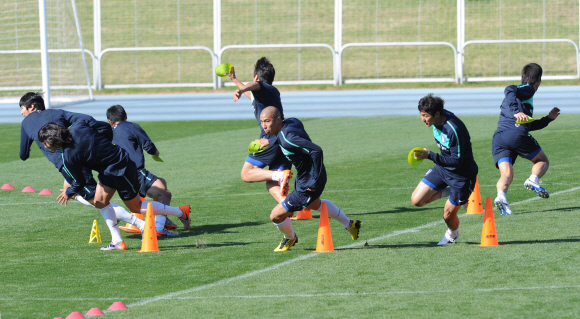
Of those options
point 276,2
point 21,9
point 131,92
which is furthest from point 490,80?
point 21,9

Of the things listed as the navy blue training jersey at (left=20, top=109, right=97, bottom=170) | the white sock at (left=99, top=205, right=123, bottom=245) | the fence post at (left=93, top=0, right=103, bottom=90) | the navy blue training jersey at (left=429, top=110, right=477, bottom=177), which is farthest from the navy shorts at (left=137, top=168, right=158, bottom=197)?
the fence post at (left=93, top=0, right=103, bottom=90)

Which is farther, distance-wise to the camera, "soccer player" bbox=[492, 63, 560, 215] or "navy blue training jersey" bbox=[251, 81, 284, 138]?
"soccer player" bbox=[492, 63, 560, 215]

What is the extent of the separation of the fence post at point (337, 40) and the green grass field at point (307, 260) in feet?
40.0

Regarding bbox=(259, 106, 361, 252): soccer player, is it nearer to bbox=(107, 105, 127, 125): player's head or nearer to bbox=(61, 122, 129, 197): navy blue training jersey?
bbox=(61, 122, 129, 197): navy blue training jersey

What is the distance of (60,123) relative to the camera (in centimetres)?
879

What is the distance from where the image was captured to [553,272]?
634 cm

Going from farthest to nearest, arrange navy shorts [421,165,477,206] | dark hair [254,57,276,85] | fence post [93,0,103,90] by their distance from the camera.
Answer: fence post [93,0,103,90]
dark hair [254,57,276,85]
navy shorts [421,165,477,206]

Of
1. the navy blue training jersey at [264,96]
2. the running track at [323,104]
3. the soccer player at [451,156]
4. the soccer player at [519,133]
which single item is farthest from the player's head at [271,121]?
the running track at [323,104]

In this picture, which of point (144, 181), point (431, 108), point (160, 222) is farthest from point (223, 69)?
point (431, 108)

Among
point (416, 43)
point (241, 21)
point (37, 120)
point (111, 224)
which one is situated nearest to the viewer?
point (111, 224)

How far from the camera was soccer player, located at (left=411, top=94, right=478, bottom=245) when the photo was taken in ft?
23.8

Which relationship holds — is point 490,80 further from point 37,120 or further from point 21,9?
point 37,120

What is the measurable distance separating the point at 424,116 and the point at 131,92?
19373 mm

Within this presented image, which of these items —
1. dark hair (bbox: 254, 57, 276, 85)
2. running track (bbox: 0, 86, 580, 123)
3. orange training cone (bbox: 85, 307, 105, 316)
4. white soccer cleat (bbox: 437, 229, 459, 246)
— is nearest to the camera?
orange training cone (bbox: 85, 307, 105, 316)
